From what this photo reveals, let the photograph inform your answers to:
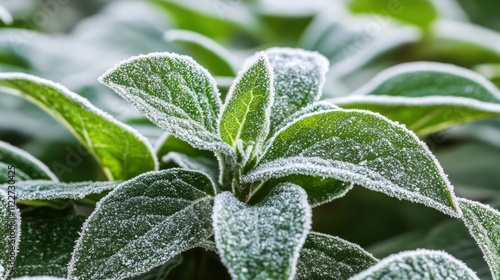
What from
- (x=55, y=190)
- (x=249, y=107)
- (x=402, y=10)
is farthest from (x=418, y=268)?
(x=402, y=10)

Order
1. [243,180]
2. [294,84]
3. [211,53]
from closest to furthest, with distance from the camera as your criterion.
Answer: [243,180] < [294,84] < [211,53]

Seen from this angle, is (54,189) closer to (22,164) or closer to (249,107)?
(22,164)

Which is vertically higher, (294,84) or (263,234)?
(294,84)

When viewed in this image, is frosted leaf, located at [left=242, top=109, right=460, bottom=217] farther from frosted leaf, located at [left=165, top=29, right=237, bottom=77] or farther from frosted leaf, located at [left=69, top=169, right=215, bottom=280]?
frosted leaf, located at [left=165, top=29, right=237, bottom=77]

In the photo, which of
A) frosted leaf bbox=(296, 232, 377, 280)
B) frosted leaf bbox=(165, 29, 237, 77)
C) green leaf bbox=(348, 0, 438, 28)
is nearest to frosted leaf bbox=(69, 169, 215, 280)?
frosted leaf bbox=(296, 232, 377, 280)

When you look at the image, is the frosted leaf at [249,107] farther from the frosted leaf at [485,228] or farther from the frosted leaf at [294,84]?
the frosted leaf at [485,228]

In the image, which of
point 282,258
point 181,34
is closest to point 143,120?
point 181,34
